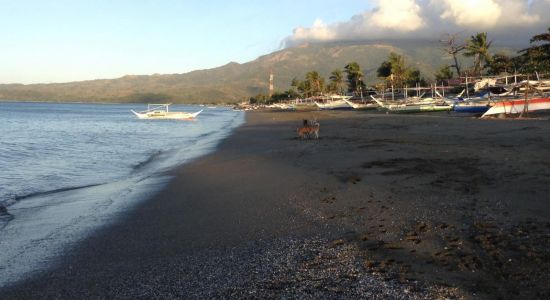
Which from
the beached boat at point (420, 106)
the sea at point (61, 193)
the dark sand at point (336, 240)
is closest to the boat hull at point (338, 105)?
the beached boat at point (420, 106)

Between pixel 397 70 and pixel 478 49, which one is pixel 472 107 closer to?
pixel 478 49

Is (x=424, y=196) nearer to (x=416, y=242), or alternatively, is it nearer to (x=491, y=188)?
(x=491, y=188)

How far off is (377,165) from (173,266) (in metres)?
9.12

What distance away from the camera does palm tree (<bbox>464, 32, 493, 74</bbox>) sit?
77.7 m

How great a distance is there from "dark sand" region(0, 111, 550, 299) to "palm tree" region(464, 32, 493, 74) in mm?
72087

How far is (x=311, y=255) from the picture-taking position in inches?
242

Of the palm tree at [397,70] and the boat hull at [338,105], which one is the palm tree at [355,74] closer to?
the palm tree at [397,70]

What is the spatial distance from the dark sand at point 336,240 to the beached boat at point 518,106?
21.8 metres

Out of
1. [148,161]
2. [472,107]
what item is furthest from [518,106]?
[148,161]

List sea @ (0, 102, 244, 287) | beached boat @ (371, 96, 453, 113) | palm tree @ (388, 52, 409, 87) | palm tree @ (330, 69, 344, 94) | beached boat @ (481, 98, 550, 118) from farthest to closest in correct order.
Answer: palm tree @ (330, 69, 344, 94) < palm tree @ (388, 52, 409, 87) < beached boat @ (371, 96, 453, 113) < beached boat @ (481, 98, 550, 118) < sea @ (0, 102, 244, 287)

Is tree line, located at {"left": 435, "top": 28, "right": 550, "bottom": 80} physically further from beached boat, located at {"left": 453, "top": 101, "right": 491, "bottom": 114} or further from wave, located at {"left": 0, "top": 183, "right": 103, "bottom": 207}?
wave, located at {"left": 0, "top": 183, "right": 103, "bottom": 207}

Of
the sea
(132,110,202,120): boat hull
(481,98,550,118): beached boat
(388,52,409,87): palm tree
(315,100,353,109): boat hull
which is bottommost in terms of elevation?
the sea

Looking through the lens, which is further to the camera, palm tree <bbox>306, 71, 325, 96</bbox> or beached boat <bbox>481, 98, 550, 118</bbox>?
palm tree <bbox>306, 71, 325, 96</bbox>

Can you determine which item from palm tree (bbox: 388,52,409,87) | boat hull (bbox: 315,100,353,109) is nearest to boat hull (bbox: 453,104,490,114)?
boat hull (bbox: 315,100,353,109)
